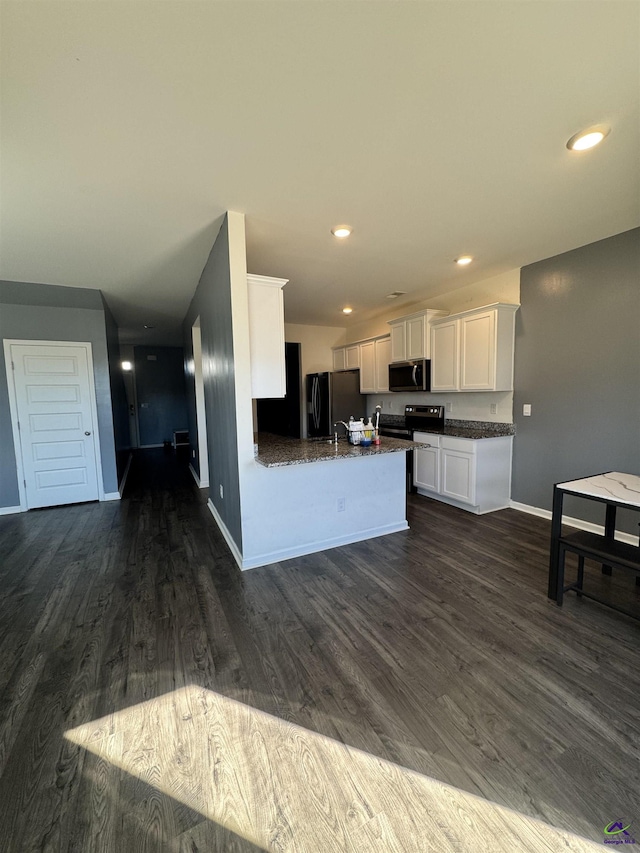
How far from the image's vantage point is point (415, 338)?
4801 millimetres

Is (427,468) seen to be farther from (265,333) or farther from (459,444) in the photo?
(265,333)

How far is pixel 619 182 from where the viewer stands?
2246mm

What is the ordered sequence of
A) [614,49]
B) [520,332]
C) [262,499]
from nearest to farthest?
[614,49], [262,499], [520,332]

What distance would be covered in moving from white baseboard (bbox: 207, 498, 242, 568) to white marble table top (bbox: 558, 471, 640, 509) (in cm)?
243

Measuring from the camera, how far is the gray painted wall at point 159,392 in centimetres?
894

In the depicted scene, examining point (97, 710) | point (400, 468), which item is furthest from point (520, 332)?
point (97, 710)

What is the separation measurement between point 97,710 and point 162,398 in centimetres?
851

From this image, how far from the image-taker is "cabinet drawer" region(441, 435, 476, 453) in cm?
383

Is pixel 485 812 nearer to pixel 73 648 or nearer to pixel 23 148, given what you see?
pixel 73 648

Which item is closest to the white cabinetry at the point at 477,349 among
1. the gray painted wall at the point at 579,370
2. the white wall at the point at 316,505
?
the gray painted wall at the point at 579,370

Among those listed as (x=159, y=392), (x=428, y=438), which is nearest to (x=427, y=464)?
(x=428, y=438)

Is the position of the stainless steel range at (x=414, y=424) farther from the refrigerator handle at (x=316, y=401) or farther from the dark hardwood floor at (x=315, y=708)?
Result: the dark hardwood floor at (x=315, y=708)

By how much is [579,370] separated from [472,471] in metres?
1.41

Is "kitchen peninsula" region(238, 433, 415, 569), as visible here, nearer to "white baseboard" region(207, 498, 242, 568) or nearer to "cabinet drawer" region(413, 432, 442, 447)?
"white baseboard" region(207, 498, 242, 568)
